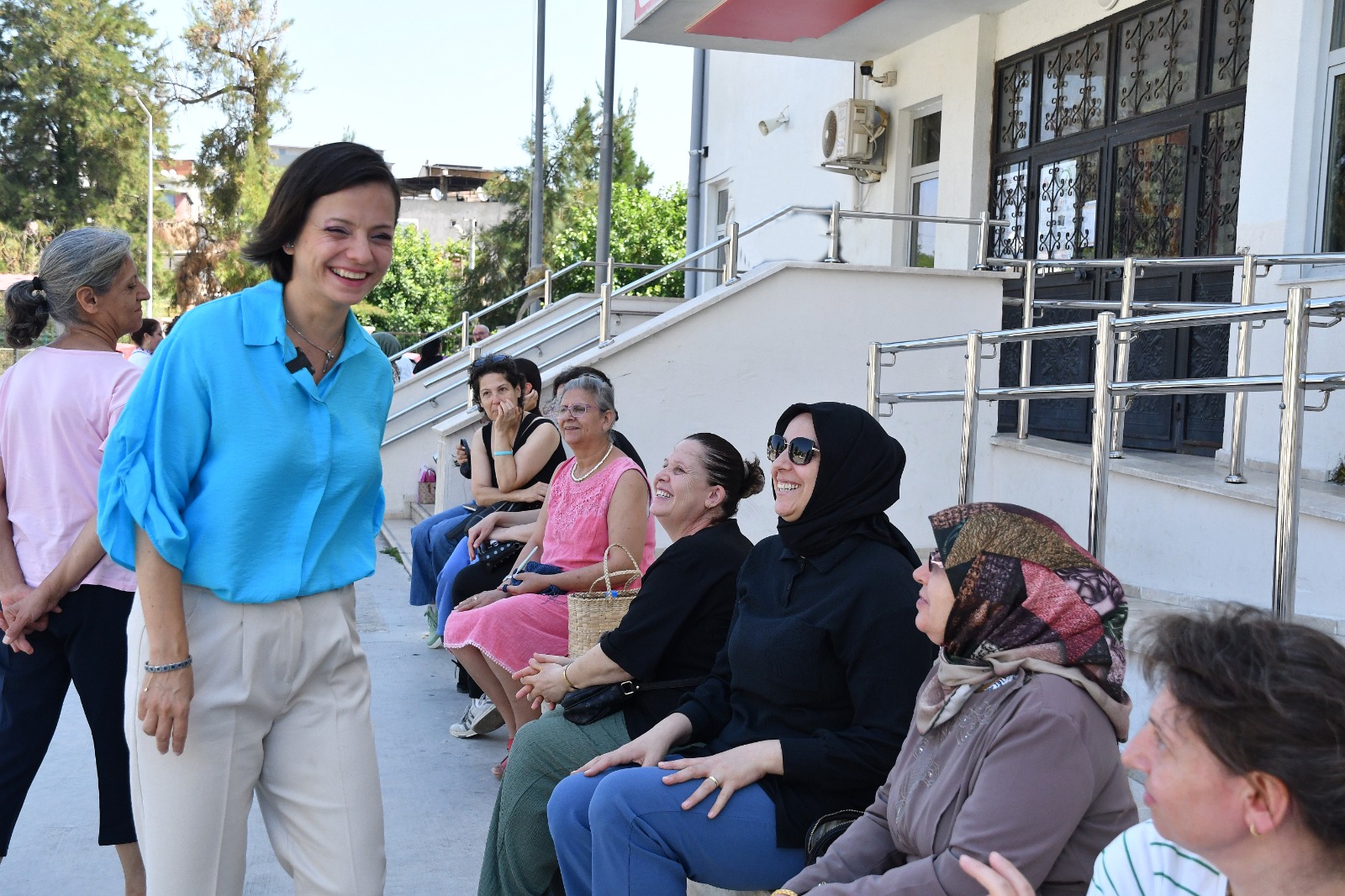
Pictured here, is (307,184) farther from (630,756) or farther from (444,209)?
(444,209)

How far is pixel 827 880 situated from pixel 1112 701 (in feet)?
2.26

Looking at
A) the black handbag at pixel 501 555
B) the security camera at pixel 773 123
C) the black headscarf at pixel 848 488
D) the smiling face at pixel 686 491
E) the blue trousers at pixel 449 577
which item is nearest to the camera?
the black headscarf at pixel 848 488

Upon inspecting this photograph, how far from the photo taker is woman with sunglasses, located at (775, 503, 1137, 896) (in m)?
2.02

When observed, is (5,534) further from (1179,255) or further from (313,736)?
Result: (1179,255)

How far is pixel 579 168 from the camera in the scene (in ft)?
78.8

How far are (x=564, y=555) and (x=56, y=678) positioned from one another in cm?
195

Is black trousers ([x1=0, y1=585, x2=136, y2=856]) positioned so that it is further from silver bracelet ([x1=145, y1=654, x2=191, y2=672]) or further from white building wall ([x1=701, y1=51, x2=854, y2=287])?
white building wall ([x1=701, y1=51, x2=854, y2=287])

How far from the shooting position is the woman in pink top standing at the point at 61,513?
3.08m

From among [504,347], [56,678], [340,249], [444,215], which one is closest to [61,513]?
[56,678]

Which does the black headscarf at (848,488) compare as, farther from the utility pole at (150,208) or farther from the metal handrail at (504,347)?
the utility pole at (150,208)

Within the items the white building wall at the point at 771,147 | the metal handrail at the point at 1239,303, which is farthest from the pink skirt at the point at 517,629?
the white building wall at the point at 771,147

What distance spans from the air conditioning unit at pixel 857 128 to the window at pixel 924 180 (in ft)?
1.19

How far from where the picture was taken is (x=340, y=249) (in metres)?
2.25

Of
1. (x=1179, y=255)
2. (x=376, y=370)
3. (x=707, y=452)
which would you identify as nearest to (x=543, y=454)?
(x=707, y=452)
